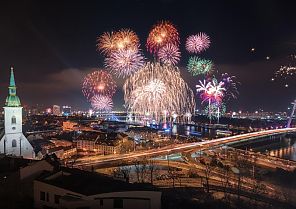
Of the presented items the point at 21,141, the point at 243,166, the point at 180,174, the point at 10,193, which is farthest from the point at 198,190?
the point at 21,141

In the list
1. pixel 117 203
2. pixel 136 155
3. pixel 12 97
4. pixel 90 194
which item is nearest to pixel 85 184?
pixel 90 194

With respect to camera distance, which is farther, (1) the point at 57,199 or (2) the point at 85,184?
(2) the point at 85,184

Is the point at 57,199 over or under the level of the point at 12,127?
under

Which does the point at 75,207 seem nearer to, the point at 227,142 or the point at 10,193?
the point at 10,193

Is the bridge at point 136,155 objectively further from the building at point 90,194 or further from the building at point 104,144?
the building at point 90,194

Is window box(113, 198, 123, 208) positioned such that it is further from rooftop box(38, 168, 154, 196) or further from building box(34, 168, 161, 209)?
rooftop box(38, 168, 154, 196)

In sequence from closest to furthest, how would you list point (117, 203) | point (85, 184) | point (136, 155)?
point (117, 203) → point (85, 184) → point (136, 155)

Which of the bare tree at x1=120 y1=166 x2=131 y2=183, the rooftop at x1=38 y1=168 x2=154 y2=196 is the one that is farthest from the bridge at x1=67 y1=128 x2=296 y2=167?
the rooftop at x1=38 y1=168 x2=154 y2=196

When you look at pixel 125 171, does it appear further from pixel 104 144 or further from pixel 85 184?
pixel 104 144
